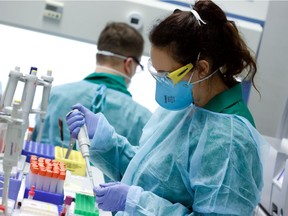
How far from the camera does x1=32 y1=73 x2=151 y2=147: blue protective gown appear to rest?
285 cm

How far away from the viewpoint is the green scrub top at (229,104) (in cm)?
172

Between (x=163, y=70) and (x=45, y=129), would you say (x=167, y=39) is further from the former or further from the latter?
(x=45, y=129)

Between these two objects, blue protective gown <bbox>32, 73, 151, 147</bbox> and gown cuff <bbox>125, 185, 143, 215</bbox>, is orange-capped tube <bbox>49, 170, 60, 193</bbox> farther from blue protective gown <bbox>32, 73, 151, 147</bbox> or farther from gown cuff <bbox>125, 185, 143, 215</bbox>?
blue protective gown <bbox>32, 73, 151, 147</bbox>

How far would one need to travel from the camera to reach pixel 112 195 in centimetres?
164

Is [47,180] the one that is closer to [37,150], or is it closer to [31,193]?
[31,193]

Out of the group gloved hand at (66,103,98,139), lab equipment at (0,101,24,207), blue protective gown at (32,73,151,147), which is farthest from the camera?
blue protective gown at (32,73,151,147)

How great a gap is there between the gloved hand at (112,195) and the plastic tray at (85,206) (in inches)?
8.2

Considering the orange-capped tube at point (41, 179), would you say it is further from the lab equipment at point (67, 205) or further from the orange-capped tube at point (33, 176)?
the lab equipment at point (67, 205)

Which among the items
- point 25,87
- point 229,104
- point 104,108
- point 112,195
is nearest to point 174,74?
point 229,104

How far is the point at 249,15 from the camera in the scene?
12.5 ft

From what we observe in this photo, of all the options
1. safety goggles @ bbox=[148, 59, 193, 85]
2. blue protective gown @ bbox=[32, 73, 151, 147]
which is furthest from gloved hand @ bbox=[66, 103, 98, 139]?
blue protective gown @ bbox=[32, 73, 151, 147]

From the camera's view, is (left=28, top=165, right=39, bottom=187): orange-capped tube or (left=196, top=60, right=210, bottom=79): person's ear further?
(left=28, top=165, right=39, bottom=187): orange-capped tube

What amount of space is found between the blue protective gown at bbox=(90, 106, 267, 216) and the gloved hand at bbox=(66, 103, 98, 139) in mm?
247

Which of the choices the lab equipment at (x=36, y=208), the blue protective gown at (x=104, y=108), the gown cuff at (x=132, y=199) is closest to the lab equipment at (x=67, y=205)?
the lab equipment at (x=36, y=208)
